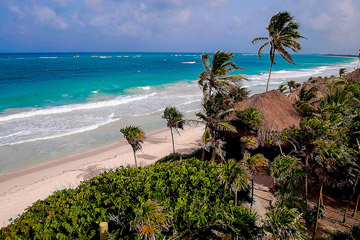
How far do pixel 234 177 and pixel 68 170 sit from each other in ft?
37.3

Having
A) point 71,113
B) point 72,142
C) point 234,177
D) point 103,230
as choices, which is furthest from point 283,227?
point 71,113

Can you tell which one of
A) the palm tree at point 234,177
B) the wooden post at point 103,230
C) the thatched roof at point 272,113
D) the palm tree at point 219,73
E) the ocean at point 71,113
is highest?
the palm tree at point 219,73

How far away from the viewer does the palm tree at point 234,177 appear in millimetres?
7297

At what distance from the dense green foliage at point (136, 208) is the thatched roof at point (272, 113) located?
425 centimetres

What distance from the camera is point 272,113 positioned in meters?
11.8

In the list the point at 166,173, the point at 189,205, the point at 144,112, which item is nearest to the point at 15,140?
the point at 144,112

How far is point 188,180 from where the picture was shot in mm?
7598

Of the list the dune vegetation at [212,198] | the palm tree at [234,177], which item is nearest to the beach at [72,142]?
the dune vegetation at [212,198]

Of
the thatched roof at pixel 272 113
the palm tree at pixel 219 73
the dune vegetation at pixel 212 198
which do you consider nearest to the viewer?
the dune vegetation at pixel 212 198

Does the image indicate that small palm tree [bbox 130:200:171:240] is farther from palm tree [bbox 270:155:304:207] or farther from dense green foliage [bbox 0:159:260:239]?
palm tree [bbox 270:155:304:207]

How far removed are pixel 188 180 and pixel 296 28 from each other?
496 inches

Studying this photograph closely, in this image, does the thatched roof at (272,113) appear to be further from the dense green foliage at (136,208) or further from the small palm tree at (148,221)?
the small palm tree at (148,221)

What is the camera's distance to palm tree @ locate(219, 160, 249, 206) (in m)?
7.30

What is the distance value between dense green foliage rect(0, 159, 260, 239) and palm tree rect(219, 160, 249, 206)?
0.27 m
